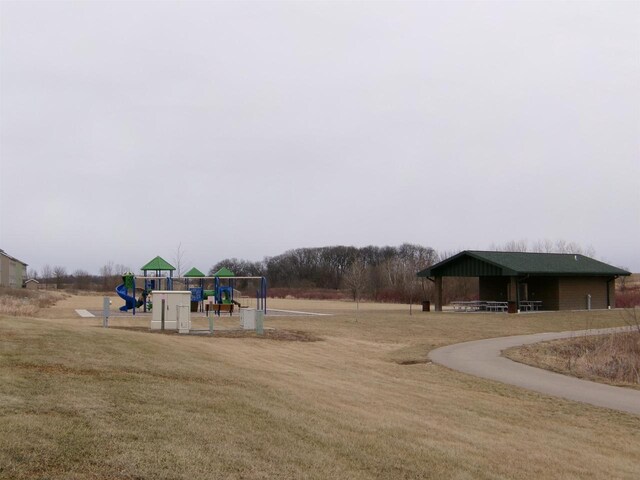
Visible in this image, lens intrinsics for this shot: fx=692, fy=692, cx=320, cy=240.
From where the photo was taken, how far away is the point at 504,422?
36.2 feet

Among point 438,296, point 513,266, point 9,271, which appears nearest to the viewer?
point 513,266

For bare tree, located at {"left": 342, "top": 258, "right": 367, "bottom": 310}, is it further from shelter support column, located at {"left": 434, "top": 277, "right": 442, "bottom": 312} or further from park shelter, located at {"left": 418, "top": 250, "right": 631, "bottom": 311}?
park shelter, located at {"left": 418, "top": 250, "right": 631, "bottom": 311}

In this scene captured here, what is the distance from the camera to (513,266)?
43.8 meters

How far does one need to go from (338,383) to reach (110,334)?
577cm

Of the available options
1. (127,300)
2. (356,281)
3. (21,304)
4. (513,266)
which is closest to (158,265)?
(127,300)

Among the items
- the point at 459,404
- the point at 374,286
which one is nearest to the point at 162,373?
the point at 459,404

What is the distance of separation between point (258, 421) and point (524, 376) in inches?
418

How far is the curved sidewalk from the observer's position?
46.0 ft

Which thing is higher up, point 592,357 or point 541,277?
point 541,277

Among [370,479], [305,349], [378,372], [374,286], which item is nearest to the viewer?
[370,479]

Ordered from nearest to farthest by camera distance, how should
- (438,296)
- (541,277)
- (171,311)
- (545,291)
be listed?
(171,311) → (541,277) → (545,291) → (438,296)

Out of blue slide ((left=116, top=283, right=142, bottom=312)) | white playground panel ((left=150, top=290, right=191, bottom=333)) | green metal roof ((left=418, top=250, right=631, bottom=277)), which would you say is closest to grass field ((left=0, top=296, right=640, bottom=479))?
white playground panel ((left=150, top=290, right=191, bottom=333))

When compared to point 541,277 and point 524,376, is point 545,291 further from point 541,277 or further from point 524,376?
point 524,376

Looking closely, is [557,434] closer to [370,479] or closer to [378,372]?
[370,479]
